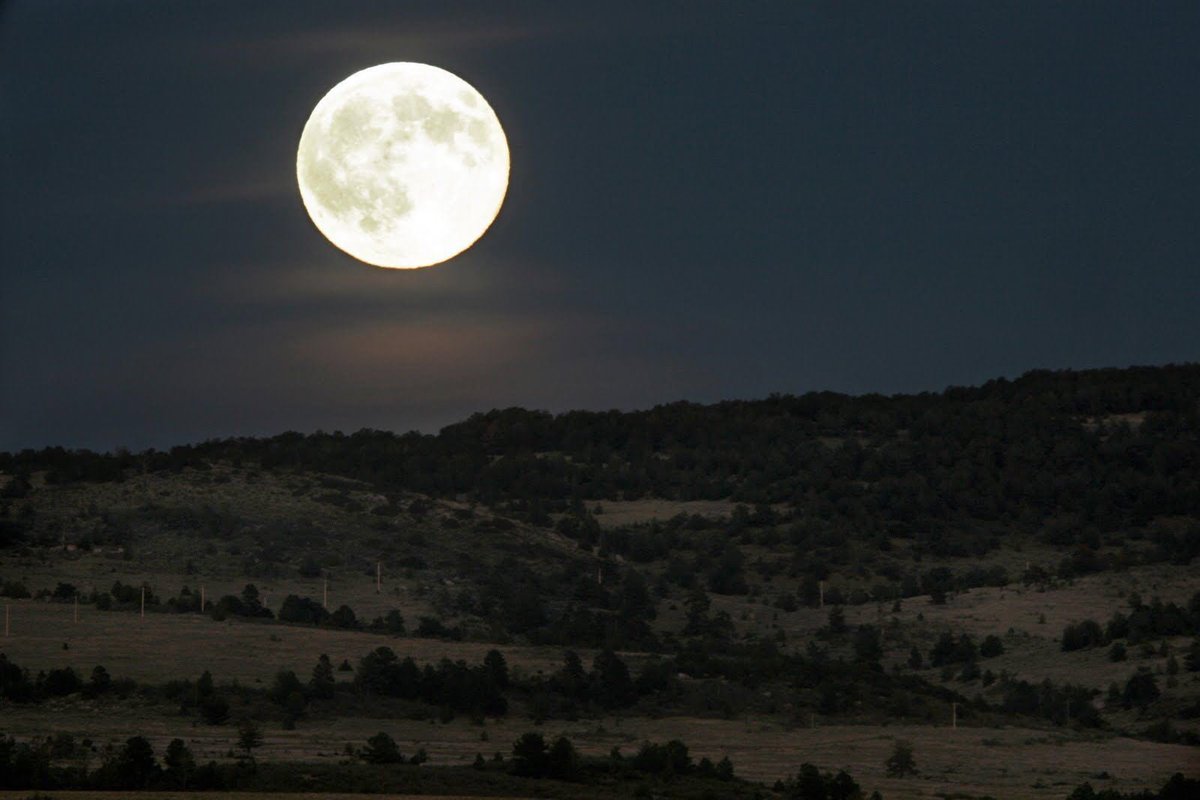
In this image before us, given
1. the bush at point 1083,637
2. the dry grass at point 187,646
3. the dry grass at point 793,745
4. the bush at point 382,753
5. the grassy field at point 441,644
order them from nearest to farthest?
the bush at point 382,753 → the dry grass at point 793,745 → the grassy field at point 441,644 → the dry grass at point 187,646 → the bush at point 1083,637

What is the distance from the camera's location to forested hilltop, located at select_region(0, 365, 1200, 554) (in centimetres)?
9962

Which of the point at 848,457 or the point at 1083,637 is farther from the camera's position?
the point at 848,457

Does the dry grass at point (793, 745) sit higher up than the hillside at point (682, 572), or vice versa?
the hillside at point (682, 572)

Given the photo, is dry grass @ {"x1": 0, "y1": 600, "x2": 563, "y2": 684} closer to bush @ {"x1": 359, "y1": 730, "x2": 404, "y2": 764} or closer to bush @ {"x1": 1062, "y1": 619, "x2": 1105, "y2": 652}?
bush @ {"x1": 359, "y1": 730, "x2": 404, "y2": 764}

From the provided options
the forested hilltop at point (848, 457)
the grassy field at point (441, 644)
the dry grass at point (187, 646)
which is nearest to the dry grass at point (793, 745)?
the grassy field at point (441, 644)

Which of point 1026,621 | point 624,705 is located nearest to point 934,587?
point 1026,621

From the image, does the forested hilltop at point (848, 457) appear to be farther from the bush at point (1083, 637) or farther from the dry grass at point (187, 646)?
the dry grass at point (187, 646)

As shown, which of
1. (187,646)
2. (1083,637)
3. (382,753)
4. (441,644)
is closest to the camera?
(382,753)

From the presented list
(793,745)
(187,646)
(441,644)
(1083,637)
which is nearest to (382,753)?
(793,745)

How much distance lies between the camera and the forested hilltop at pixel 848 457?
9962 cm

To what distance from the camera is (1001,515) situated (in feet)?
333

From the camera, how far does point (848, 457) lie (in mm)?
108625

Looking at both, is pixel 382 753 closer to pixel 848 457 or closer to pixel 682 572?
pixel 682 572

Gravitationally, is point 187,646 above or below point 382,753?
above
